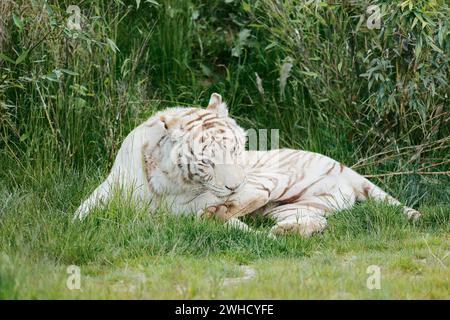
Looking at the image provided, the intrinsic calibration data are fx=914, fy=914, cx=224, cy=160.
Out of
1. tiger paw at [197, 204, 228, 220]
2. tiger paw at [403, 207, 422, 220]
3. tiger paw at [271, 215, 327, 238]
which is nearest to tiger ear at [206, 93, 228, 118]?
tiger paw at [197, 204, 228, 220]

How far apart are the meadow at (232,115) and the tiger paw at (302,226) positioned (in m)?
0.10

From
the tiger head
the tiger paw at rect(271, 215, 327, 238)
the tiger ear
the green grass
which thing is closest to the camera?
the green grass

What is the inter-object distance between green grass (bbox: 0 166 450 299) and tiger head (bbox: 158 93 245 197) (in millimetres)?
327

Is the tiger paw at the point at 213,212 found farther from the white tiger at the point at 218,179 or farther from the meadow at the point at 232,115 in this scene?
the meadow at the point at 232,115

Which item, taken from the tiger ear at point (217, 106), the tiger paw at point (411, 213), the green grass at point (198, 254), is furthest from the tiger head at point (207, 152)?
the tiger paw at point (411, 213)

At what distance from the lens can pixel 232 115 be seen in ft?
26.4

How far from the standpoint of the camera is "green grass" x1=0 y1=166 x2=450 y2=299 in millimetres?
4383

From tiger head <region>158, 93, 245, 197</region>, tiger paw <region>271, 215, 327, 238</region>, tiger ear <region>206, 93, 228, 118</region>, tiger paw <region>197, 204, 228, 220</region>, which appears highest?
tiger ear <region>206, 93, 228, 118</region>

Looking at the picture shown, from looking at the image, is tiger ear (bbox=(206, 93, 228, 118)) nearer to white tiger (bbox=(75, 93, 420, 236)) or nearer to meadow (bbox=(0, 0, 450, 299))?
white tiger (bbox=(75, 93, 420, 236))

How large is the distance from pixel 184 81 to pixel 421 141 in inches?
88.0

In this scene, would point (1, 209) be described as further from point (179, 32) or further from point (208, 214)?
point (179, 32)

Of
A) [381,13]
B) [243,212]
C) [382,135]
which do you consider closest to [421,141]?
[382,135]

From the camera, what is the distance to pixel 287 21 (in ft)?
23.4

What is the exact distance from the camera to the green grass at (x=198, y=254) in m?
4.38
